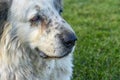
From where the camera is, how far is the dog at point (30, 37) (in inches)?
209

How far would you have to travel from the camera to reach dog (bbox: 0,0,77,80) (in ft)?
17.4

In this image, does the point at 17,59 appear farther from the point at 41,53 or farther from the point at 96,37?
the point at 96,37

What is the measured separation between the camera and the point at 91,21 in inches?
440

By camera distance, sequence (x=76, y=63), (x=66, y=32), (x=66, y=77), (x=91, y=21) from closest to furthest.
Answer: (x=66, y=32) → (x=66, y=77) → (x=76, y=63) → (x=91, y=21)

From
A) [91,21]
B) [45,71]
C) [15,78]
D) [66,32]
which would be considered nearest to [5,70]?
[15,78]

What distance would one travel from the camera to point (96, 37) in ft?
31.8

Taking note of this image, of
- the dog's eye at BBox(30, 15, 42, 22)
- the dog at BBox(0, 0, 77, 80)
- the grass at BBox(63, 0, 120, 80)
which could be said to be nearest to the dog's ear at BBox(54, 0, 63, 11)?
the dog at BBox(0, 0, 77, 80)

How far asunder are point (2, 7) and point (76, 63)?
2632 millimetres

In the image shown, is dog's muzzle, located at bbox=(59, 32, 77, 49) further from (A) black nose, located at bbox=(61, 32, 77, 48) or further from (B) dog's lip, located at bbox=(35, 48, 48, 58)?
(B) dog's lip, located at bbox=(35, 48, 48, 58)

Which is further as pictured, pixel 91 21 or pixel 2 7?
pixel 91 21

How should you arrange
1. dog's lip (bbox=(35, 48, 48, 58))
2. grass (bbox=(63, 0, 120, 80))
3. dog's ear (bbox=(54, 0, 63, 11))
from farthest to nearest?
grass (bbox=(63, 0, 120, 80)) < dog's ear (bbox=(54, 0, 63, 11)) < dog's lip (bbox=(35, 48, 48, 58))

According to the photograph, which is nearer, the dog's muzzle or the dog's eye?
the dog's muzzle

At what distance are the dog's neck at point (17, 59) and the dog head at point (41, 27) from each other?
8 cm

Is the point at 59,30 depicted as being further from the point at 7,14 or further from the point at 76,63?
the point at 76,63
